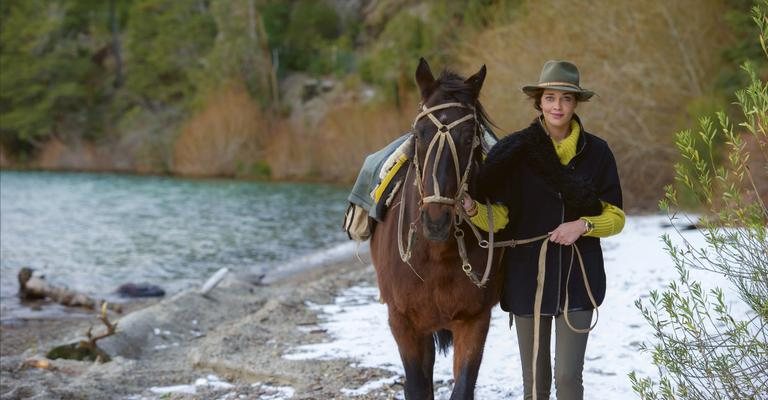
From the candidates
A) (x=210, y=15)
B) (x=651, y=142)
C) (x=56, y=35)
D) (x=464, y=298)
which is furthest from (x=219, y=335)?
(x=56, y=35)

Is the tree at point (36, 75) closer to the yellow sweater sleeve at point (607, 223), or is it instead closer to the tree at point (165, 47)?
the tree at point (165, 47)

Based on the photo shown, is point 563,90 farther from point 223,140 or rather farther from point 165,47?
point 165,47

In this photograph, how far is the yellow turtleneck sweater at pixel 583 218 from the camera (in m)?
3.72

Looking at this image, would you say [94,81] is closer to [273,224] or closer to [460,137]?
[273,224]

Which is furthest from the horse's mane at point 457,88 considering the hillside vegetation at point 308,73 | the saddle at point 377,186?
the hillside vegetation at point 308,73

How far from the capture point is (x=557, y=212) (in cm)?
389

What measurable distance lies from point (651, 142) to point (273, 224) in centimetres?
1259

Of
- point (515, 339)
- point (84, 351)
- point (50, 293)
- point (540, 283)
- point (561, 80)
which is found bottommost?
point (50, 293)

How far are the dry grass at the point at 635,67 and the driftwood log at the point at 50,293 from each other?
31.9ft

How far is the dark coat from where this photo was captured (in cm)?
378

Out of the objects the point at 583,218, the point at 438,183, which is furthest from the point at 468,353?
the point at 438,183

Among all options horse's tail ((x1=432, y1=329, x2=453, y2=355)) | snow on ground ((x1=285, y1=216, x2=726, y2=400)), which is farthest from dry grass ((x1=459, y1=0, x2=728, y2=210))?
horse's tail ((x1=432, y1=329, x2=453, y2=355))

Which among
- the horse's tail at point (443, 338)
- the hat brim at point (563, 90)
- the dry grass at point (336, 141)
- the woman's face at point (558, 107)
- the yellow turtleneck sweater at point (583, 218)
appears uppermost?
the dry grass at point (336, 141)

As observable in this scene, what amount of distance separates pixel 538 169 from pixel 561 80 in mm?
446
